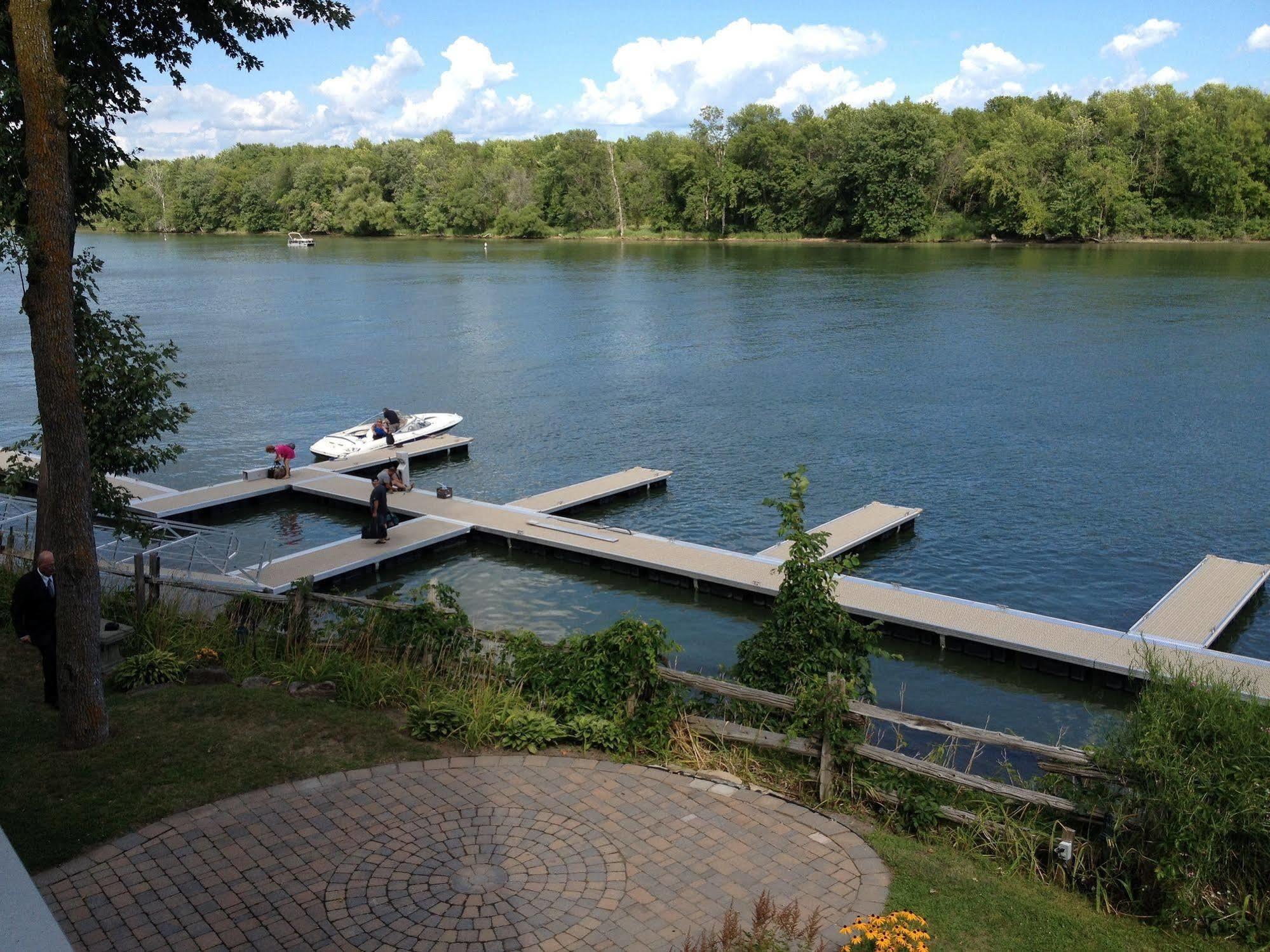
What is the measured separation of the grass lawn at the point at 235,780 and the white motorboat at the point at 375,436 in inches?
699

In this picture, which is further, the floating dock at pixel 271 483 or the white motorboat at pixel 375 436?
the white motorboat at pixel 375 436

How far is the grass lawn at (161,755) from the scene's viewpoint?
312 inches

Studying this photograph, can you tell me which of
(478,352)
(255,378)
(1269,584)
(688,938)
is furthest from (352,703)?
(478,352)

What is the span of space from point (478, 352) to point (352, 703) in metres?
39.8

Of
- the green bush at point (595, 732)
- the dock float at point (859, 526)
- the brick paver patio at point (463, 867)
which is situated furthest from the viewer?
the dock float at point (859, 526)

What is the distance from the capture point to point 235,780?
859cm

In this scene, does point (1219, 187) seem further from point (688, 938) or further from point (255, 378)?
point (688, 938)

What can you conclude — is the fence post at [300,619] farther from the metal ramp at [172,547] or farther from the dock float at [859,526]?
the dock float at [859,526]

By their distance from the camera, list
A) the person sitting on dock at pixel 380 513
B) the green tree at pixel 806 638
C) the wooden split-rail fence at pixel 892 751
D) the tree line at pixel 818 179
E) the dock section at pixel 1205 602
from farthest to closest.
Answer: the tree line at pixel 818 179
the person sitting on dock at pixel 380 513
the dock section at pixel 1205 602
the green tree at pixel 806 638
the wooden split-rail fence at pixel 892 751

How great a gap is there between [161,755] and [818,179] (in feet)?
340

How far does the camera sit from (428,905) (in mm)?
6926

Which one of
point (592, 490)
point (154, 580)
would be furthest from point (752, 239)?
point (154, 580)

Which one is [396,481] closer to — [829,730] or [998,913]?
[829,730]

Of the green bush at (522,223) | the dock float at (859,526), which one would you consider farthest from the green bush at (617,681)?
the green bush at (522,223)
